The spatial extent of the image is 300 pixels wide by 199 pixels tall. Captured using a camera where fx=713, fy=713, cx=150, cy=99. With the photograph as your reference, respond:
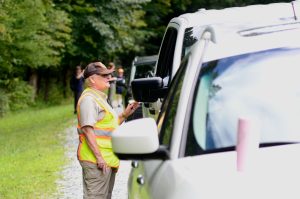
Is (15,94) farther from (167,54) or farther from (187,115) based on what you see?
(187,115)

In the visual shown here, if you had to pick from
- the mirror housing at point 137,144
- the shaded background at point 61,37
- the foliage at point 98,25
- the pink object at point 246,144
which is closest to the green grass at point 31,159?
the shaded background at point 61,37

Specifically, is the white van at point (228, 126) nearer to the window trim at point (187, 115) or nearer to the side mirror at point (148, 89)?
the window trim at point (187, 115)

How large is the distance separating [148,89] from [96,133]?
0.63m

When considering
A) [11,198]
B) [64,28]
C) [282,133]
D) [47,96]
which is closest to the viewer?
[282,133]

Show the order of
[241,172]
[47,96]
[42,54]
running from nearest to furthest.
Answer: [241,172], [42,54], [47,96]

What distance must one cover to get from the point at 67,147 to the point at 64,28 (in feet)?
54.1

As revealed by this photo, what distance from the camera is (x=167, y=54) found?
809 cm

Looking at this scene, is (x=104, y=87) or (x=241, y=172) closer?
(x=241, y=172)

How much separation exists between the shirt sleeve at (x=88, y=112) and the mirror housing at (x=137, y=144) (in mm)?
2720

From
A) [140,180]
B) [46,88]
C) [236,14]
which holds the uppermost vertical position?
[236,14]

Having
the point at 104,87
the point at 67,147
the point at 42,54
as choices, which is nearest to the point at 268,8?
the point at 104,87

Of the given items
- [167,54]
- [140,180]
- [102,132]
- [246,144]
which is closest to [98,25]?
[167,54]

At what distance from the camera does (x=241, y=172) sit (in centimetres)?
320

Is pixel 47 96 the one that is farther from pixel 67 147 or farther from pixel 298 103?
pixel 298 103
